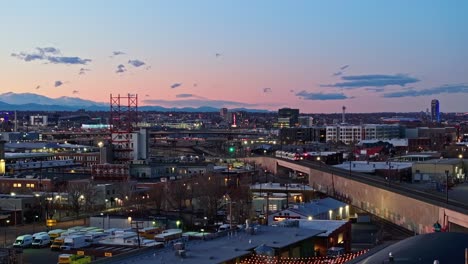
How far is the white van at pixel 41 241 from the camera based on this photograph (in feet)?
55.2

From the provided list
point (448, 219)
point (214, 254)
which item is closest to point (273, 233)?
point (214, 254)

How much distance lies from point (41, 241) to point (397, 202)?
35.9 ft

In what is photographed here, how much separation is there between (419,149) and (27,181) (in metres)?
37.9

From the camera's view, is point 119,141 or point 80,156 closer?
point 119,141

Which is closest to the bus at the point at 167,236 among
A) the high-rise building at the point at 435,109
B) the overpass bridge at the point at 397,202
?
the overpass bridge at the point at 397,202

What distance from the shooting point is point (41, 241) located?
16859 mm

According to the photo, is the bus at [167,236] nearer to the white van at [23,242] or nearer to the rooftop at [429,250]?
the white van at [23,242]

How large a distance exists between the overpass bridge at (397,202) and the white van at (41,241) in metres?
9.80

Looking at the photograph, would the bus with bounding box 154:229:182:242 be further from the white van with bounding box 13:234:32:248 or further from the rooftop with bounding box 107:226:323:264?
the rooftop with bounding box 107:226:323:264

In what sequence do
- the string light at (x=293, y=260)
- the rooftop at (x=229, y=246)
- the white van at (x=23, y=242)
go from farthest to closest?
1. the white van at (x=23, y=242)
2. the string light at (x=293, y=260)
3. the rooftop at (x=229, y=246)

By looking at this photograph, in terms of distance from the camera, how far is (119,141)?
38.6 meters

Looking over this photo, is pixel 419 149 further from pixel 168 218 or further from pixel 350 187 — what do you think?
pixel 168 218

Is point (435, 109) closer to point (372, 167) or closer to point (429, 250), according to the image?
point (372, 167)

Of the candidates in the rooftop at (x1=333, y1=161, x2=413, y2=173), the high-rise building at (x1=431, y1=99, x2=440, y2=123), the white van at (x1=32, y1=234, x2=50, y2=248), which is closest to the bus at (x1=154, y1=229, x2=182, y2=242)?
the white van at (x1=32, y1=234, x2=50, y2=248)
